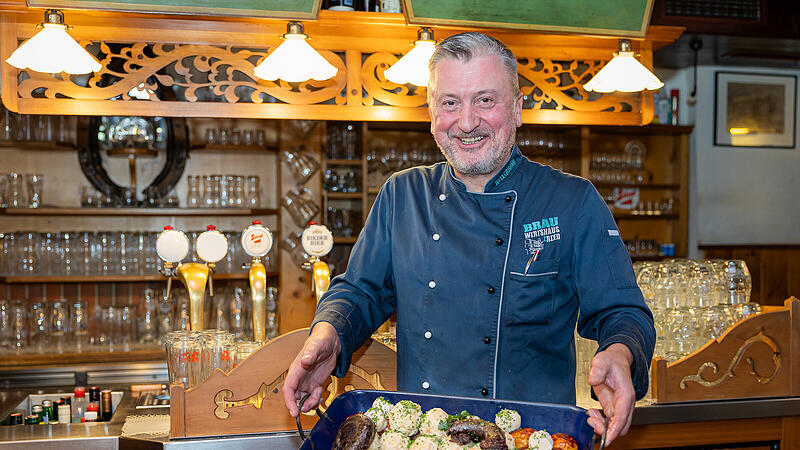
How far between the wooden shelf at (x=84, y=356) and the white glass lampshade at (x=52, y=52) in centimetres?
209

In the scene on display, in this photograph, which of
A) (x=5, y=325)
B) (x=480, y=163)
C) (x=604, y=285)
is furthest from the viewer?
(x=5, y=325)

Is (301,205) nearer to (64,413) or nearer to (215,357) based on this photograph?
(64,413)

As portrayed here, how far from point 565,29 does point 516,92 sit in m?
1.08

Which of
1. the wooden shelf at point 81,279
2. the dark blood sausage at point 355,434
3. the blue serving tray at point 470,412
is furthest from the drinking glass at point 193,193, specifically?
the dark blood sausage at point 355,434

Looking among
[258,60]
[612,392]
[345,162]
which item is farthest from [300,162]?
[612,392]

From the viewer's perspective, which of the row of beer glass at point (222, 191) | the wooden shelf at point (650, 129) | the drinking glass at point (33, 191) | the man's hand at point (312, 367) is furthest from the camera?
the wooden shelf at point (650, 129)

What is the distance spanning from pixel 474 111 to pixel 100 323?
3.27 metres

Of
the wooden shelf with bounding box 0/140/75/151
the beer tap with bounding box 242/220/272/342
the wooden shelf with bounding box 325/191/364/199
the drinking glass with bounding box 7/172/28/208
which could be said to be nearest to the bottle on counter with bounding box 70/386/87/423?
the beer tap with bounding box 242/220/272/342

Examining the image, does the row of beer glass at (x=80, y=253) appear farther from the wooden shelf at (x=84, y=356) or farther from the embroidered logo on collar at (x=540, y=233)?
the embroidered logo on collar at (x=540, y=233)

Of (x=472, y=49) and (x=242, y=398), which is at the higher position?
(x=472, y=49)

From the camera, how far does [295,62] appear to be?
7.69ft

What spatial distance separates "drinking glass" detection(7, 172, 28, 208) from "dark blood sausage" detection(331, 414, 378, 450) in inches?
155

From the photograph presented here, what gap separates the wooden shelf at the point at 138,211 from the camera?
4391 mm

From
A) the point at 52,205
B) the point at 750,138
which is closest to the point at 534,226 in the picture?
the point at 52,205
